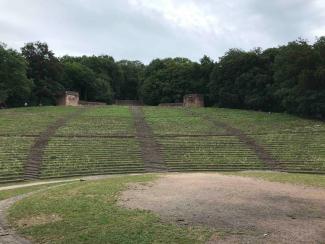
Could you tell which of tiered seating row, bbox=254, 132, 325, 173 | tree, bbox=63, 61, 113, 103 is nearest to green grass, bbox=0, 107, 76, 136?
tiered seating row, bbox=254, 132, 325, 173

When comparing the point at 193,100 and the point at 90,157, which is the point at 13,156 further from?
the point at 193,100

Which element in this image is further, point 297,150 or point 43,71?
point 43,71

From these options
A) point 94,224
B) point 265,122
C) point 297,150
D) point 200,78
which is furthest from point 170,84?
point 94,224

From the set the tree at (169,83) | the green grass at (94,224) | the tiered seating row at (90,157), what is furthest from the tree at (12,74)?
the green grass at (94,224)

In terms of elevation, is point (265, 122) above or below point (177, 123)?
above

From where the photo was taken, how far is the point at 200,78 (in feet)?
293

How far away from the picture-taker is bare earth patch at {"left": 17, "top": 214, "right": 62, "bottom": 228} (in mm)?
14023

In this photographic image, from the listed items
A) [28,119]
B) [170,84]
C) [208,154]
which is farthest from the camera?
[170,84]

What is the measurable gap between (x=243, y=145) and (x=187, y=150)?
5652 mm

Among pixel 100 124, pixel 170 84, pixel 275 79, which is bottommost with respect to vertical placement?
pixel 100 124

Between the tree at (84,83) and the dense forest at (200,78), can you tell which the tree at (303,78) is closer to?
the dense forest at (200,78)

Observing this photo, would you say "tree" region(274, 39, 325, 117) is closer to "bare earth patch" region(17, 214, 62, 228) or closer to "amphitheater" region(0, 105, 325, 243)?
"amphitheater" region(0, 105, 325, 243)

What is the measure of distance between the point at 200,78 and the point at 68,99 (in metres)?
24.1

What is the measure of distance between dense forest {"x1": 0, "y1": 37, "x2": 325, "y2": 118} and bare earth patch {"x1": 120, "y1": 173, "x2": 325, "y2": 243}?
38.4 metres
